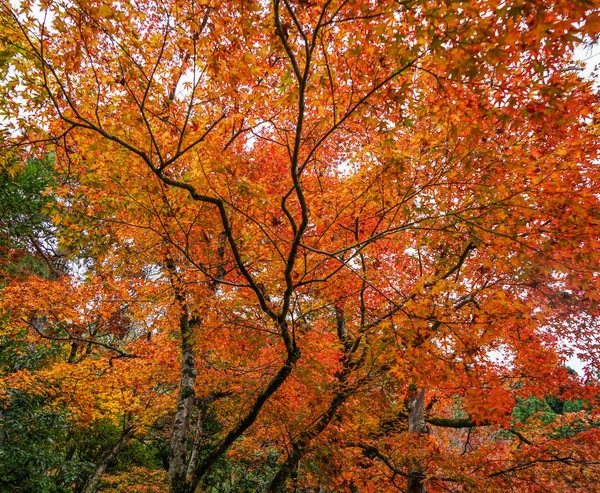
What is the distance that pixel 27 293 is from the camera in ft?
28.0

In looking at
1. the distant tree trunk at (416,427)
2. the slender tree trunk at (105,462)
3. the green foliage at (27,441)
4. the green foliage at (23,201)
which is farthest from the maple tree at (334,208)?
the slender tree trunk at (105,462)

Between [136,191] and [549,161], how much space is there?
4.47m

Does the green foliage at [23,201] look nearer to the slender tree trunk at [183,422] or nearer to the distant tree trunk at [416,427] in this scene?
the slender tree trunk at [183,422]

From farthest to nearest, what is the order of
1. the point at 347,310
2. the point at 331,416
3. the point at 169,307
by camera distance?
the point at 347,310 → the point at 169,307 → the point at 331,416

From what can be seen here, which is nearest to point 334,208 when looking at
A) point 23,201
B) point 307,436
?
point 307,436

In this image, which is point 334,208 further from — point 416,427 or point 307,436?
point 416,427

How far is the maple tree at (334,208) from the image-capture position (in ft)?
9.17

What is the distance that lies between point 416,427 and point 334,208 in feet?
15.9

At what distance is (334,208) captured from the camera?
469 centimetres

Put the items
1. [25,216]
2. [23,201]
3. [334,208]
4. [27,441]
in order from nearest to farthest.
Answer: [334,208], [27,441], [23,201], [25,216]

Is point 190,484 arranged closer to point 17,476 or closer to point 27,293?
point 17,476

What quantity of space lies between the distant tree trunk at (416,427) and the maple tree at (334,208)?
4 centimetres

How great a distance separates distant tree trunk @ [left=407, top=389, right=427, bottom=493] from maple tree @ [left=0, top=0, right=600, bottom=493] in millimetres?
37

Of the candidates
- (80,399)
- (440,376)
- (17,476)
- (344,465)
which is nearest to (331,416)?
(344,465)
